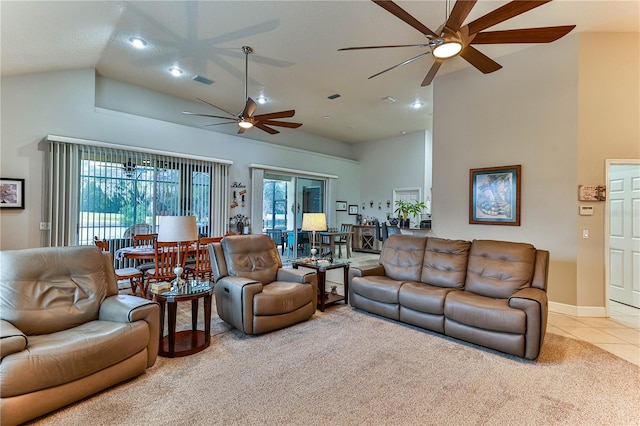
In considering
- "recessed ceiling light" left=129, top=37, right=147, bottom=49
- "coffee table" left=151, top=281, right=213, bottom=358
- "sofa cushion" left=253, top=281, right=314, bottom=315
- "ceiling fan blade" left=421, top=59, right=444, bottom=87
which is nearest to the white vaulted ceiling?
"recessed ceiling light" left=129, top=37, right=147, bottom=49

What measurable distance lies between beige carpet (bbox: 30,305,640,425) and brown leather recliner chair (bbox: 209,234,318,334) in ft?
0.74

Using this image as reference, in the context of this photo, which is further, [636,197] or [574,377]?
[636,197]

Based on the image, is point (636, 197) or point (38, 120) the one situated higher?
point (38, 120)

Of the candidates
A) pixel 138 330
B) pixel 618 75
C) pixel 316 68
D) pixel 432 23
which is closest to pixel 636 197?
pixel 618 75

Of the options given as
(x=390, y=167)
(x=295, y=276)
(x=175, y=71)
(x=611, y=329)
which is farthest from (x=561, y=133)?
(x=175, y=71)

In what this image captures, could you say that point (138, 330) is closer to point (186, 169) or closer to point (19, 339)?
point (19, 339)

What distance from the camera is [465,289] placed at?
3549 millimetres

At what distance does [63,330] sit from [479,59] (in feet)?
14.2

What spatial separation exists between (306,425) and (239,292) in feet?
5.24

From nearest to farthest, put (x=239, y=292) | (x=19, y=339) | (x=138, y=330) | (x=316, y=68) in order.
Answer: (x=19, y=339), (x=138, y=330), (x=239, y=292), (x=316, y=68)

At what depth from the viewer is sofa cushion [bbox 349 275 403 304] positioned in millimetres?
3658

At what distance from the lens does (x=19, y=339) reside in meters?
1.89

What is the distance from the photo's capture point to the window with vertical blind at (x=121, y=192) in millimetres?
4625

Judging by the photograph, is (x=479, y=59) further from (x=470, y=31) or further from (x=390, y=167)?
(x=390, y=167)
